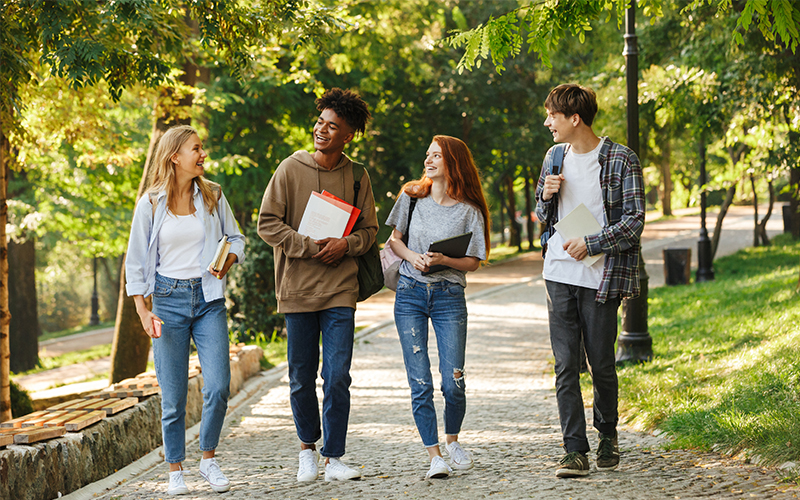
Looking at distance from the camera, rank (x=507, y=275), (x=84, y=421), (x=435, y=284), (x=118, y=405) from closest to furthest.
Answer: (x=435, y=284)
(x=84, y=421)
(x=118, y=405)
(x=507, y=275)

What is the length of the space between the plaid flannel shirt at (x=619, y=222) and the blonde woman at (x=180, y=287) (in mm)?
2075

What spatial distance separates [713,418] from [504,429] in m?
1.56

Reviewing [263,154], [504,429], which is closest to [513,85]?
[263,154]

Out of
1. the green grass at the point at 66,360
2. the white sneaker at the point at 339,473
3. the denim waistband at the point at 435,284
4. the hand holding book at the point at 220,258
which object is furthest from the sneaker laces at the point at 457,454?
the green grass at the point at 66,360

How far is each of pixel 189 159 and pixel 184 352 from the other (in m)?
1.10

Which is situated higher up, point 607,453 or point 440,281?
point 440,281

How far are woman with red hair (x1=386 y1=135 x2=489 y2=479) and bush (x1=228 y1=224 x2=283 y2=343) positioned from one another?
7.14m

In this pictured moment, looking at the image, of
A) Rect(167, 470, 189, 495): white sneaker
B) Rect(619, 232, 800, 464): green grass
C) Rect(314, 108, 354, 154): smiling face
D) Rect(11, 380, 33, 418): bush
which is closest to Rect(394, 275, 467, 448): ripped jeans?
Rect(314, 108, 354, 154): smiling face

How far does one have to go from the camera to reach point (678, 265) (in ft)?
50.8

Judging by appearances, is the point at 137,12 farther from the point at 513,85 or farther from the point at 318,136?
the point at 513,85

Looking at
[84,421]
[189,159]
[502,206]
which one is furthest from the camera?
[502,206]

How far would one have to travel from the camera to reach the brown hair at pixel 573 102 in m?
4.10

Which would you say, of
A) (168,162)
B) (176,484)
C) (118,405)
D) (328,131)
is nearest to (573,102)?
(328,131)

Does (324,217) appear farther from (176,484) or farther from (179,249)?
(176,484)
